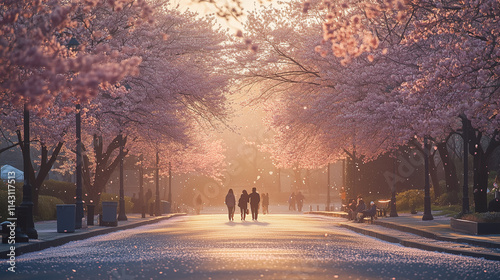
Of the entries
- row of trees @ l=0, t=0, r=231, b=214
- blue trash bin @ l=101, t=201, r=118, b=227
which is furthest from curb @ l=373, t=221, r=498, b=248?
row of trees @ l=0, t=0, r=231, b=214

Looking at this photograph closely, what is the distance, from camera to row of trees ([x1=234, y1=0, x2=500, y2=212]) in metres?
21.7

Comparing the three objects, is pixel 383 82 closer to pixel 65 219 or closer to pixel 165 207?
pixel 65 219

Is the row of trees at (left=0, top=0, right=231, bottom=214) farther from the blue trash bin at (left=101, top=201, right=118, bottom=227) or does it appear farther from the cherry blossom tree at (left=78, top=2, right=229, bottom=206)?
the blue trash bin at (left=101, top=201, right=118, bottom=227)

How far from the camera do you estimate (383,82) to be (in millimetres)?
34875

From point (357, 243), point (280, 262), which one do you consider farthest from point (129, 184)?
point (280, 262)

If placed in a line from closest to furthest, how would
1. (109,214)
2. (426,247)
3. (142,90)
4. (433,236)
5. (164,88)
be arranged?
(426,247) < (433,236) < (109,214) < (142,90) < (164,88)

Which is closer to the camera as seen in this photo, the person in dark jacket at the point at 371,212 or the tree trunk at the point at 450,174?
the person in dark jacket at the point at 371,212

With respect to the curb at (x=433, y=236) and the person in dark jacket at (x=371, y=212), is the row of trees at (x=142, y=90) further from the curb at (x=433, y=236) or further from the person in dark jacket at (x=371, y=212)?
the curb at (x=433, y=236)

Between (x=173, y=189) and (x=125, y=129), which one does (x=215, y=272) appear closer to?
(x=125, y=129)

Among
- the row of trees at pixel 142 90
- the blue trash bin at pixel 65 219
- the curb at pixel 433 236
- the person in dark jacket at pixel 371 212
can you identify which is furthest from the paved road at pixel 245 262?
the person in dark jacket at pixel 371 212

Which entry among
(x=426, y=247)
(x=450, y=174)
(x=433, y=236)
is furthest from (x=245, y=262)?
(x=450, y=174)

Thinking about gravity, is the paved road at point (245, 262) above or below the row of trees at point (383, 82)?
below

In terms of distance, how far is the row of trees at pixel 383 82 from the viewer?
2172cm

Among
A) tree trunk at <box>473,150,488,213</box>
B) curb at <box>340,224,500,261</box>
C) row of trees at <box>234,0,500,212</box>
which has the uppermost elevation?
row of trees at <box>234,0,500,212</box>
